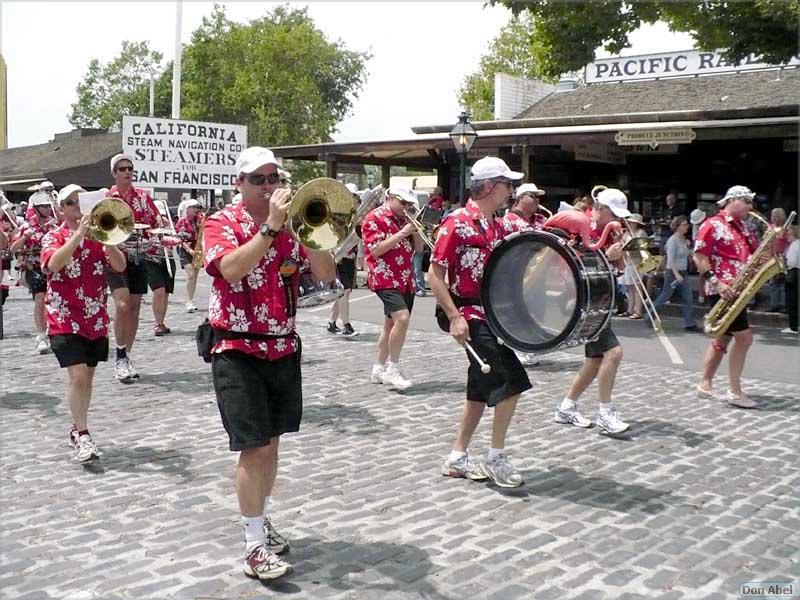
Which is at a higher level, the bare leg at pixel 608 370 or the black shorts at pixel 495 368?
the black shorts at pixel 495 368

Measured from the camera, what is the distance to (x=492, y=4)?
46.1 ft

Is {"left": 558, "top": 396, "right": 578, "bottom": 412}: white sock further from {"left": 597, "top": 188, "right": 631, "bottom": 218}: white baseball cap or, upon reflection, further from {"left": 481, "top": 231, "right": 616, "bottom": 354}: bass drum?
{"left": 481, "top": 231, "right": 616, "bottom": 354}: bass drum

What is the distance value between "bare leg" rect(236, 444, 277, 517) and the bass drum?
5.65 feet

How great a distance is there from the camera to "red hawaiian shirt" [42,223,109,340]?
5.65 meters

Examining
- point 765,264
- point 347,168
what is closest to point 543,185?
point 347,168

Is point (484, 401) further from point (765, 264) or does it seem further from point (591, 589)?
point (765, 264)

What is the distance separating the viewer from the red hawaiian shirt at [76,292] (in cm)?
565

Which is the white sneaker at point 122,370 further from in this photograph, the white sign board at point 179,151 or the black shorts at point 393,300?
the white sign board at point 179,151

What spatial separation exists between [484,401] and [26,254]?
649 cm

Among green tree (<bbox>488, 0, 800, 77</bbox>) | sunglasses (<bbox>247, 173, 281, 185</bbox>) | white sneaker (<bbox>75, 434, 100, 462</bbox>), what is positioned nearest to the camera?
sunglasses (<bbox>247, 173, 281, 185</bbox>)

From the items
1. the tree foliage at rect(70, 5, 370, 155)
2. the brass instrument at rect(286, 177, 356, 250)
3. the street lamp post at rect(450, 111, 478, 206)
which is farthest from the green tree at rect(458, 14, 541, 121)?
the brass instrument at rect(286, 177, 356, 250)

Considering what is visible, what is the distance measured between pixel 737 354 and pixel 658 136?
25.5 ft

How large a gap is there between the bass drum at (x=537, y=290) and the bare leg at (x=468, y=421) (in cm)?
53

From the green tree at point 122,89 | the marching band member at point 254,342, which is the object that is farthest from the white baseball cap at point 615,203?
the green tree at point 122,89
